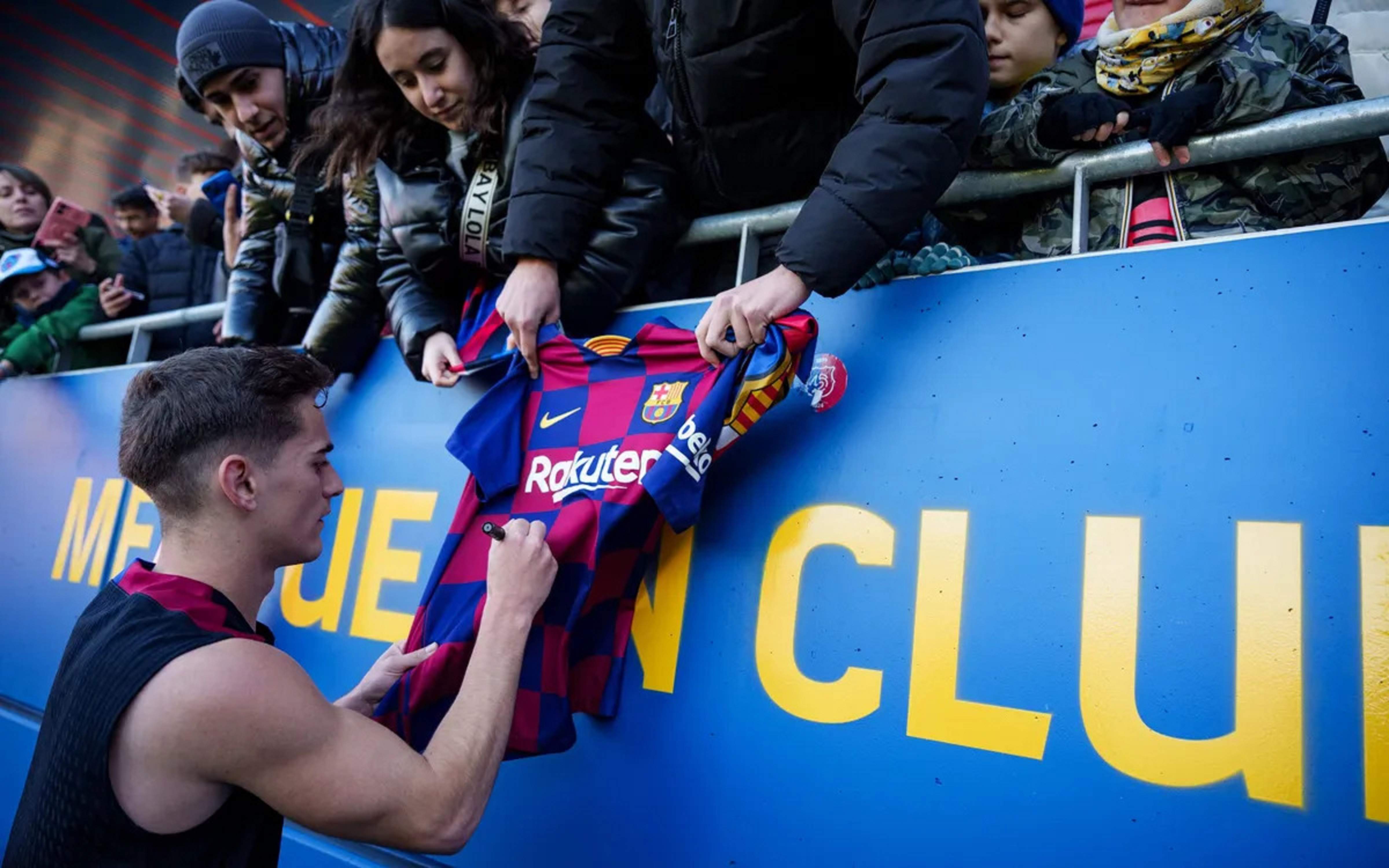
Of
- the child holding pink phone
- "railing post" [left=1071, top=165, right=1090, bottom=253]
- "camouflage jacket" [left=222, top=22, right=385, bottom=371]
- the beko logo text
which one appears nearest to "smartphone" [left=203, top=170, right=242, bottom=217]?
"camouflage jacket" [left=222, top=22, right=385, bottom=371]

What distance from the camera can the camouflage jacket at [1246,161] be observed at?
5.10 feet

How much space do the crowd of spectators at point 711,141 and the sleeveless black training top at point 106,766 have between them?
0.85 meters

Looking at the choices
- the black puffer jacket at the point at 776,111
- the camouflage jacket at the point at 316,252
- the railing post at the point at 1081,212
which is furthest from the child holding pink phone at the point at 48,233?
the railing post at the point at 1081,212

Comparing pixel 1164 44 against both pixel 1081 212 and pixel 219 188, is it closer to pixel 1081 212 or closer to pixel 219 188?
pixel 1081 212

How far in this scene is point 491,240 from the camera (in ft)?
7.09

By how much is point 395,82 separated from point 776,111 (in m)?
1.00

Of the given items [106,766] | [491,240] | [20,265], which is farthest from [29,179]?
[106,766]

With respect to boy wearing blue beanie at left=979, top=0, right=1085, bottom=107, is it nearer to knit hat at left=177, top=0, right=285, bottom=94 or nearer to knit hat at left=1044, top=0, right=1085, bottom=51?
knit hat at left=1044, top=0, right=1085, bottom=51

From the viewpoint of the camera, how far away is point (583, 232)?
2.02 meters

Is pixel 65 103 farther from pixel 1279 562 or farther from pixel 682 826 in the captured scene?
pixel 1279 562

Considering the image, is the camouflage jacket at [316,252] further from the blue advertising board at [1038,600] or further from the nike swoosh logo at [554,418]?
the blue advertising board at [1038,600]

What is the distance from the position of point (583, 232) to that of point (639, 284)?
19 cm

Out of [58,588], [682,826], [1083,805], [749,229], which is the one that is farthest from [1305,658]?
[58,588]

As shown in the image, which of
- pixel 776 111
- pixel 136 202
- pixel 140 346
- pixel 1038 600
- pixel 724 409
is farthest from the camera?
pixel 136 202
